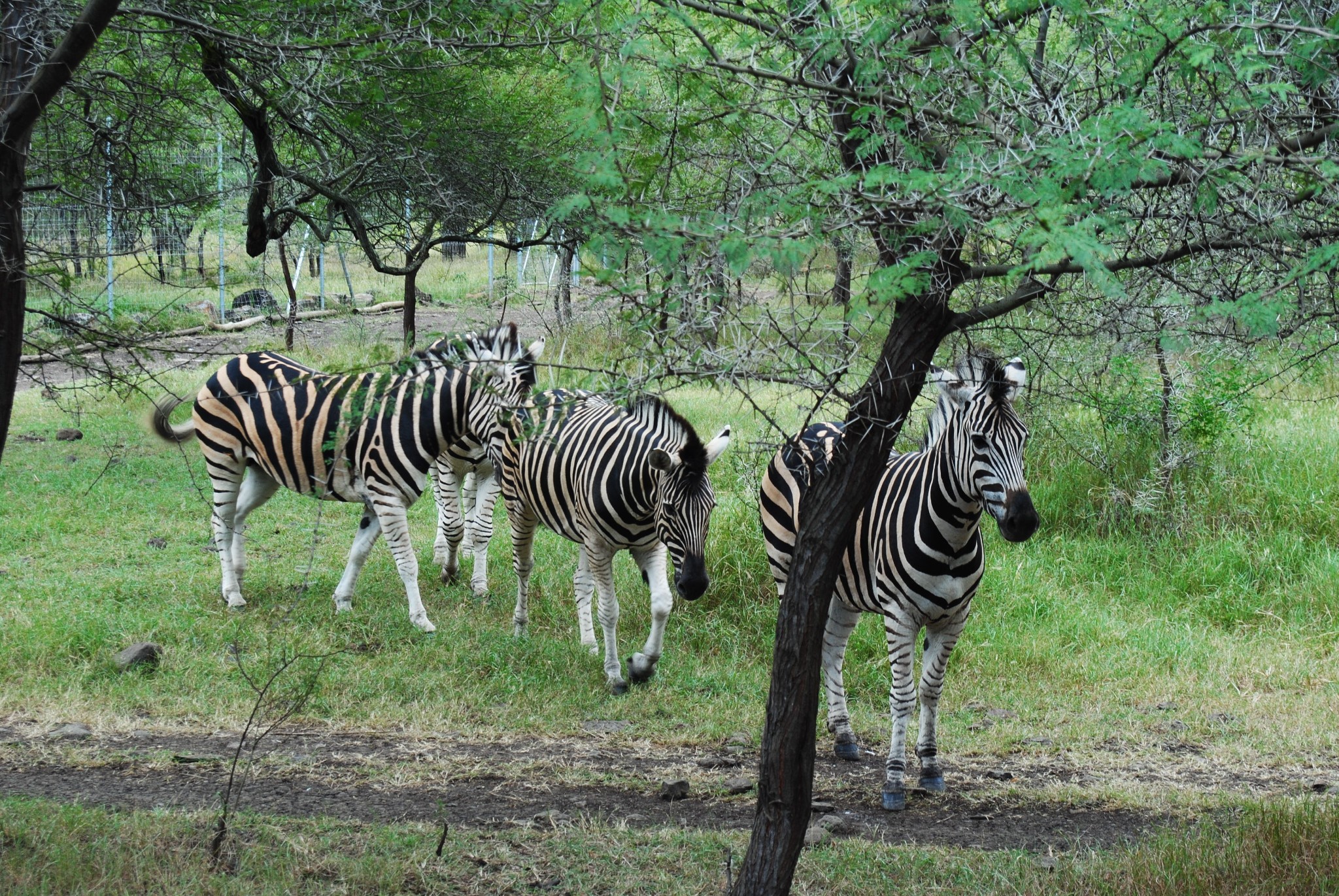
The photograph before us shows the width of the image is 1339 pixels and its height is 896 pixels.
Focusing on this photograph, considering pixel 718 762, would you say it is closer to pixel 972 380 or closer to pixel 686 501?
pixel 686 501

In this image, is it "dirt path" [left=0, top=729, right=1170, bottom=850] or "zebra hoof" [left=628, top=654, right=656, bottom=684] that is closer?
"dirt path" [left=0, top=729, right=1170, bottom=850]

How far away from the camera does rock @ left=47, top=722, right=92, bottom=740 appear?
20.5 ft

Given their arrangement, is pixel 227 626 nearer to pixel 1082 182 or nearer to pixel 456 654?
pixel 456 654

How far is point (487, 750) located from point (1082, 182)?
4.75 meters

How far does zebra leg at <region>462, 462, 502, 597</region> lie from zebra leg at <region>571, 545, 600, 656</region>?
113 cm

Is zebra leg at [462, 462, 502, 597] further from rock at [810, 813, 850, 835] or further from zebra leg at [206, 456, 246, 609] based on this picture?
rock at [810, 813, 850, 835]

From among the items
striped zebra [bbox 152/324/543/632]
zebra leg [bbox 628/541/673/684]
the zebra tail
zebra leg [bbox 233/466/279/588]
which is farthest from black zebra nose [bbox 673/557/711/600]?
the zebra tail

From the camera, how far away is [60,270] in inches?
175

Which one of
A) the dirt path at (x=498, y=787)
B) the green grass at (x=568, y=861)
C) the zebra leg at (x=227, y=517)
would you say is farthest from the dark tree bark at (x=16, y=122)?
the zebra leg at (x=227, y=517)

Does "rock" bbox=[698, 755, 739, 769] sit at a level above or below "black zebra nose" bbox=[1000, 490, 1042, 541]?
below

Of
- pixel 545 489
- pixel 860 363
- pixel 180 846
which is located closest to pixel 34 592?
pixel 545 489

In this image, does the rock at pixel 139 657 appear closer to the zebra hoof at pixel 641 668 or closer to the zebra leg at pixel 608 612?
the zebra leg at pixel 608 612

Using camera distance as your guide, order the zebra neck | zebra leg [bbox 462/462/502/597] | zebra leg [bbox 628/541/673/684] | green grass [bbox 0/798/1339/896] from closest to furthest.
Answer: green grass [bbox 0/798/1339/896]
the zebra neck
zebra leg [bbox 628/541/673/684]
zebra leg [bbox 462/462/502/597]

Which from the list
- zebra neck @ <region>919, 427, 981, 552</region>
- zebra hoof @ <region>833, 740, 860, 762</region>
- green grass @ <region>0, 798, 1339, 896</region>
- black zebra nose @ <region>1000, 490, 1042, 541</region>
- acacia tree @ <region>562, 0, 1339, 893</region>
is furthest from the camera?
zebra hoof @ <region>833, 740, 860, 762</region>
